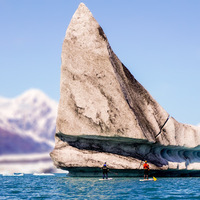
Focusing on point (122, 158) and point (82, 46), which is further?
point (82, 46)

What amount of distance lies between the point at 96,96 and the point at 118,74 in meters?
3.66

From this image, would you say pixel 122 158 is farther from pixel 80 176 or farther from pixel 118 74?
pixel 118 74

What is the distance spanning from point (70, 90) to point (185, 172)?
1580 centimetres

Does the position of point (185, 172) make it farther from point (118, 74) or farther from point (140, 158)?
point (118, 74)

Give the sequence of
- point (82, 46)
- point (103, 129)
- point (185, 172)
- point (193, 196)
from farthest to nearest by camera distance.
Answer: point (185, 172), point (82, 46), point (103, 129), point (193, 196)

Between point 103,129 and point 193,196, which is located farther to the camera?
point 103,129

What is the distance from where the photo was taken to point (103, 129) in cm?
3597

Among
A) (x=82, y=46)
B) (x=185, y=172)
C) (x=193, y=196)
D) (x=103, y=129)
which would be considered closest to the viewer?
(x=193, y=196)

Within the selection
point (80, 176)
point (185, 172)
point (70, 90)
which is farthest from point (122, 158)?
point (185, 172)

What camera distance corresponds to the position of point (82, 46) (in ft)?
128

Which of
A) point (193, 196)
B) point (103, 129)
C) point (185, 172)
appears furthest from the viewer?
point (185, 172)

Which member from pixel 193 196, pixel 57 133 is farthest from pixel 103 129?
pixel 193 196

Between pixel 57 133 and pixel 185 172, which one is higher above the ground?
pixel 57 133

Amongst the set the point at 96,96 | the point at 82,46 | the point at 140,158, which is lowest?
the point at 140,158
